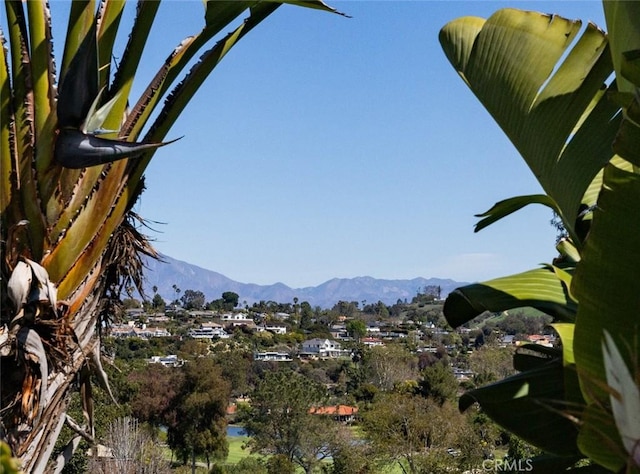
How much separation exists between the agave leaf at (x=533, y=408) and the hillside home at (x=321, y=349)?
66585 millimetres

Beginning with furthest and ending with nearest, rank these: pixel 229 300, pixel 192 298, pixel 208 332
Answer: pixel 192 298 < pixel 229 300 < pixel 208 332

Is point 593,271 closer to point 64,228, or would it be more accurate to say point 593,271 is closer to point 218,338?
point 64,228

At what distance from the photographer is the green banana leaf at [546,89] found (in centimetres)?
205

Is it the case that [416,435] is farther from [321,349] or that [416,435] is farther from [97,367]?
[321,349]

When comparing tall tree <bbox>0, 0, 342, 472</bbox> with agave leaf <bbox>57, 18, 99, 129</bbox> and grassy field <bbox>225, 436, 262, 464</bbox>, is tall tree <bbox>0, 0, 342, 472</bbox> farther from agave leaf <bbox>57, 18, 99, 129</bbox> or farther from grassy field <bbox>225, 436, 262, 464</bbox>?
grassy field <bbox>225, 436, 262, 464</bbox>

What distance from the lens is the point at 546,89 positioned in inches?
82.7

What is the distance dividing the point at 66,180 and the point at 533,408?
1.57 m

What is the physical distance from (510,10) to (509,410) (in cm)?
118

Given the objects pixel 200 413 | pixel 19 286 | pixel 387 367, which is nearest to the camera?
pixel 19 286

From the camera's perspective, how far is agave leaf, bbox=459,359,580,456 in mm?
2014

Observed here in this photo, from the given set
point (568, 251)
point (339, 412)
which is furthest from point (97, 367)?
point (339, 412)

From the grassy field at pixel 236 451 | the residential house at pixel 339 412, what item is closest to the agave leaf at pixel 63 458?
the residential house at pixel 339 412

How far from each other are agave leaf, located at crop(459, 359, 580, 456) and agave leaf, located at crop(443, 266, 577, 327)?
0.23 meters

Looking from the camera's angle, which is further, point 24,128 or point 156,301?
point 156,301
